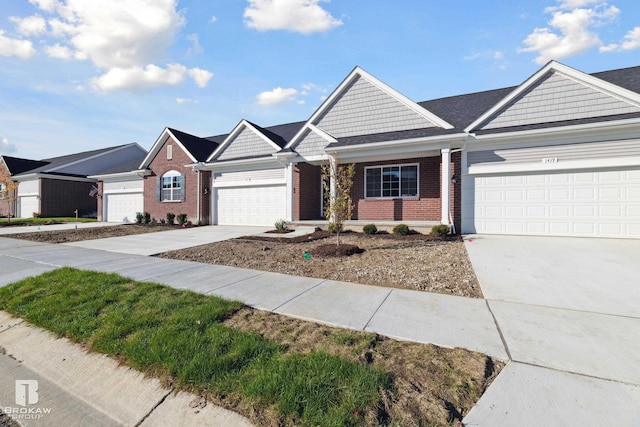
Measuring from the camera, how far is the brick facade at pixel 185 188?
57.0ft

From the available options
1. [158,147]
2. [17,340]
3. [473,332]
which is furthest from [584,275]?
[158,147]

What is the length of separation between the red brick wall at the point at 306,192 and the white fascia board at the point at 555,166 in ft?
24.3

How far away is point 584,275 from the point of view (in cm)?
561

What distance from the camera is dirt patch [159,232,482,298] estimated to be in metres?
5.47

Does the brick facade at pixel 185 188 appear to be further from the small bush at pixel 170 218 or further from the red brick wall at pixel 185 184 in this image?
the small bush at pixel 170 218

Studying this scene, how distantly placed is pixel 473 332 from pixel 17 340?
556 centimetres

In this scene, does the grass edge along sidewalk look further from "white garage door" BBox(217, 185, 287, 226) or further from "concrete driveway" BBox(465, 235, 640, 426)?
"white garage door" BBox(217, 185, 287, 226)

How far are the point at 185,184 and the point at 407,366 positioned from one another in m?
18.2

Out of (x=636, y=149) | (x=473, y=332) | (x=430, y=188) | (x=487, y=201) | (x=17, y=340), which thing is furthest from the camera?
(x=430, y=188)

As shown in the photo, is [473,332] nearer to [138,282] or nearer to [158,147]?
[138,282]

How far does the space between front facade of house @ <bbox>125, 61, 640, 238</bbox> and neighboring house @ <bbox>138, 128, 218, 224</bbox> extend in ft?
4.89

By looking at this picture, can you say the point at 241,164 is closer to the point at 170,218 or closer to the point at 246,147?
the point at 246,147

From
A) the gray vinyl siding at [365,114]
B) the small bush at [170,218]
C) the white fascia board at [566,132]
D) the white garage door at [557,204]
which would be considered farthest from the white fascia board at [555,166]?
the small bush at [170,218]

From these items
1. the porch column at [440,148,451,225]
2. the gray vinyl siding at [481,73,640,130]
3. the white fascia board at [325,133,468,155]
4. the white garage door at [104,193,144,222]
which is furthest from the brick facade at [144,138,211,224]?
the gray vinyl siding at [481,73,640,130]
